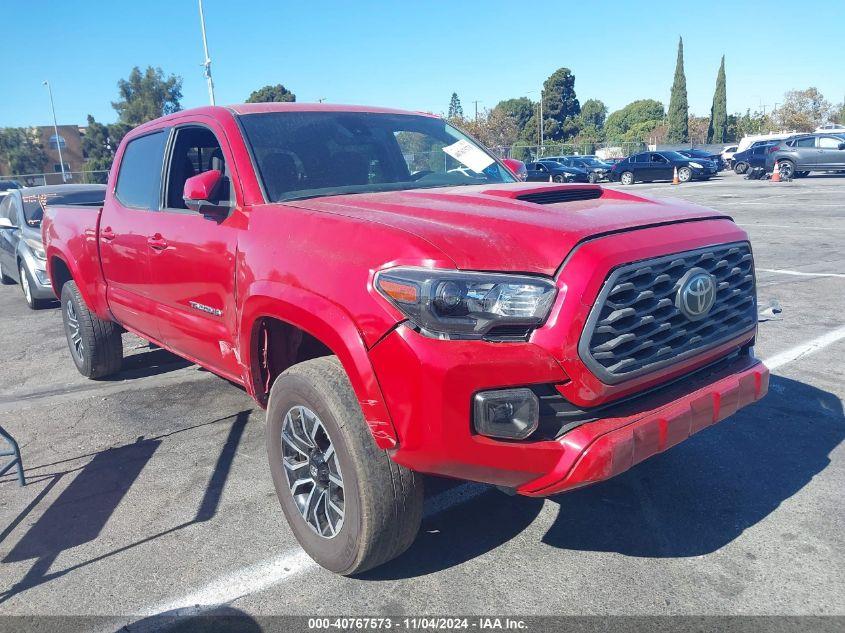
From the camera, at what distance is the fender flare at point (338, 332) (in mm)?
2471

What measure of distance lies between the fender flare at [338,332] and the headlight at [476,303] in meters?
0.27

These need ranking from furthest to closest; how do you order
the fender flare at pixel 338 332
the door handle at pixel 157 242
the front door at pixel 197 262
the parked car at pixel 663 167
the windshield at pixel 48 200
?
the parked car at pixel 663 167
the windshield at pixel 48 200
the door handle at pixel 157 242
the front door at pixel 197 262
the fender flare at pixel 338 332

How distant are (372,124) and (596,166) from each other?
3561 cm

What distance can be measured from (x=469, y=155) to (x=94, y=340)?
3.45 meters

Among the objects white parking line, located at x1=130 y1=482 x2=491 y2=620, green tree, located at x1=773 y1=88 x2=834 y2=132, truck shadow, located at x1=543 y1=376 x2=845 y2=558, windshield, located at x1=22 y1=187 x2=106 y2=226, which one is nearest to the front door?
white parking line, located at x1=130 y1=482 x2=491 y2=620

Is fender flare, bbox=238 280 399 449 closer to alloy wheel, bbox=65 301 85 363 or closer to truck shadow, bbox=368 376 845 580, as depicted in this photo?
truck shadow, bbox=368 376 845 580

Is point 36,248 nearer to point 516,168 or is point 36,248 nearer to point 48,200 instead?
point 48,200

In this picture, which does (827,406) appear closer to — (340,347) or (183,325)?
(340,347)

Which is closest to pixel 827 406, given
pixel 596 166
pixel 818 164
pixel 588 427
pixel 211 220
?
pixel 588 427

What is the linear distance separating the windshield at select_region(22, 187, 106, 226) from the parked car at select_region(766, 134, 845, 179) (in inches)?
1074

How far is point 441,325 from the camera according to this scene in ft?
7.75

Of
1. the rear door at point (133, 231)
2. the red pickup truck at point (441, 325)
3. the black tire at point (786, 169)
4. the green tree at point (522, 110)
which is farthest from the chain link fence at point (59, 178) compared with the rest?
the green tree at point (522, 110)

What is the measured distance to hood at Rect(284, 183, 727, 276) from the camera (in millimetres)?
2441

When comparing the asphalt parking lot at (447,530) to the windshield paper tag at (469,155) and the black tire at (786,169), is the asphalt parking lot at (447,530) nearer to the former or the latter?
the windshield paper tag at (469,155)
